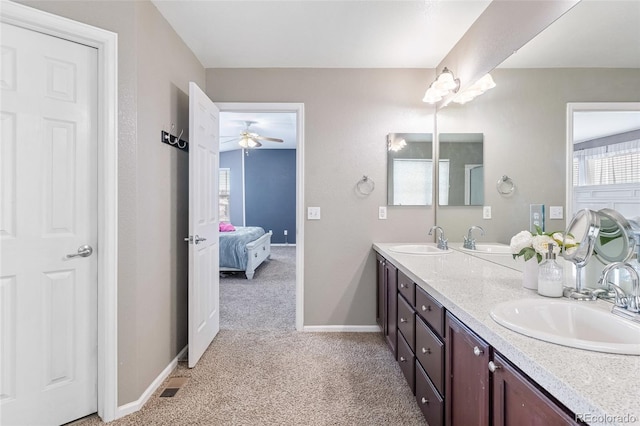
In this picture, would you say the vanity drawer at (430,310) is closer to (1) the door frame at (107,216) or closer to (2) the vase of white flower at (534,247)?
(2) the vase of white flower at (534,247)

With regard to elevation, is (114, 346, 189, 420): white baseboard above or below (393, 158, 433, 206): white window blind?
below

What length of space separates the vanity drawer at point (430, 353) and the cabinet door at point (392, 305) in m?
0.48

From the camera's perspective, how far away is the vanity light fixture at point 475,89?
200 centimetres

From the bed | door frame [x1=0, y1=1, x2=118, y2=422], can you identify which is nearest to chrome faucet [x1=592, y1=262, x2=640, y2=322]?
door frame [x1=0, y1=1, x2=118, y2=422]

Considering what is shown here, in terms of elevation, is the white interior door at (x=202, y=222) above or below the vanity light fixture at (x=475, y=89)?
below

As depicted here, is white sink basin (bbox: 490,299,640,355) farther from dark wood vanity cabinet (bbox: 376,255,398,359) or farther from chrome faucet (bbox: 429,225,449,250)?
chrome faucet (bbox: 429,225,449,250)

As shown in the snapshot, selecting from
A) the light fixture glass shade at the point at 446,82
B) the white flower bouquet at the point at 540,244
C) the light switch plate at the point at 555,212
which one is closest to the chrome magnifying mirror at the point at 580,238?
the white flower bouquet at the point at 540,244

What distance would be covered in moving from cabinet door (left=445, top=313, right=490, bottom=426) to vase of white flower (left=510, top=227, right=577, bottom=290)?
0.41 m

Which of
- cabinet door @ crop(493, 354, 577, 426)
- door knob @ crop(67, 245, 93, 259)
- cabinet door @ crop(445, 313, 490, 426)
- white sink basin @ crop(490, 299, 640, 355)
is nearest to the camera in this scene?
cabinet door @ crop(493, 354, 577, 426)

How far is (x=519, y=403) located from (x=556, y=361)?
18 cm

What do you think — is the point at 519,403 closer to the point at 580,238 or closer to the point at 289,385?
the point at 580,238

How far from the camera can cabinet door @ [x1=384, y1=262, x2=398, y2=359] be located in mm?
2154

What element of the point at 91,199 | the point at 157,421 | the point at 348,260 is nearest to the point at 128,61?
the point at 91,199

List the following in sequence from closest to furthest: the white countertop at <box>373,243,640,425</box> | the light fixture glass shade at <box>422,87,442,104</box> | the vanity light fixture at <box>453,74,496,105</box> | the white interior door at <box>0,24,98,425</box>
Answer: the white countertop at <box>373,243,640,425</box>
the white interior door at <box>0,24,98,425</box>
the vanity light fixture at <box>453,74,496,105</box>
the light fixture glass shade at <box>422,87,442,104</box>
